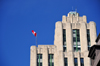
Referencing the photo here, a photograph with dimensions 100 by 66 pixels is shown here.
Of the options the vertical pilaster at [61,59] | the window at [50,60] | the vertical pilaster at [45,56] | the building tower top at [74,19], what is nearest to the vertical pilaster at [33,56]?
the vertical pilaster at [45,56]

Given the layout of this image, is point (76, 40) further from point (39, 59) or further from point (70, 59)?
point (39, 59)

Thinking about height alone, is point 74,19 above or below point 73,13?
below

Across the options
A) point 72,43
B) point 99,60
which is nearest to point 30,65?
point 72,43

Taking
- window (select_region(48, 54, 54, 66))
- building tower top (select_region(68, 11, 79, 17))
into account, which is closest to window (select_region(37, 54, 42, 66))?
window (select_region(48, 54, 54, 66))

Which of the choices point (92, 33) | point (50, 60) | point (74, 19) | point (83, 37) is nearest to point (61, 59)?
point (50, 60)

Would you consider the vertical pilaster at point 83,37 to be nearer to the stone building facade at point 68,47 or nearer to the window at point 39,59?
the stone building facade at point 68,47

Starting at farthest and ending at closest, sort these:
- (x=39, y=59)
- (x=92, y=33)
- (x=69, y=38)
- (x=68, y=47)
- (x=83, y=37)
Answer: (x=92, y=33)
(x=83, y=37)
(x=69, y=38)
(x=39, y=59)
(x=68, y=47)

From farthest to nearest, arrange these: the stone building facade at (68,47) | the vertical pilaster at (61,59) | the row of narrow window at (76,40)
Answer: the row of narrow window at (76,40) < the stone building facade at (68,47) < the vertical pilaster at (61,59)

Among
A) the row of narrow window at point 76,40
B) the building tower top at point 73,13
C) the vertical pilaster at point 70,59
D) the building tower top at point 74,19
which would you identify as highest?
the building tower top at point 73,13

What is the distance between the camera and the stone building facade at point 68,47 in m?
101

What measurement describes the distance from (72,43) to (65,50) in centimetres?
271

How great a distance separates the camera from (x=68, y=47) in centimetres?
10262

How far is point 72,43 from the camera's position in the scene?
103 m

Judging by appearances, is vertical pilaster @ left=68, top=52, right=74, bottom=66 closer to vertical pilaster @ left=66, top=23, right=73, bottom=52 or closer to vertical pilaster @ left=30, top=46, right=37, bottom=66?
vertical pilaster @ left=66, top=23, right=73, bottom=52
